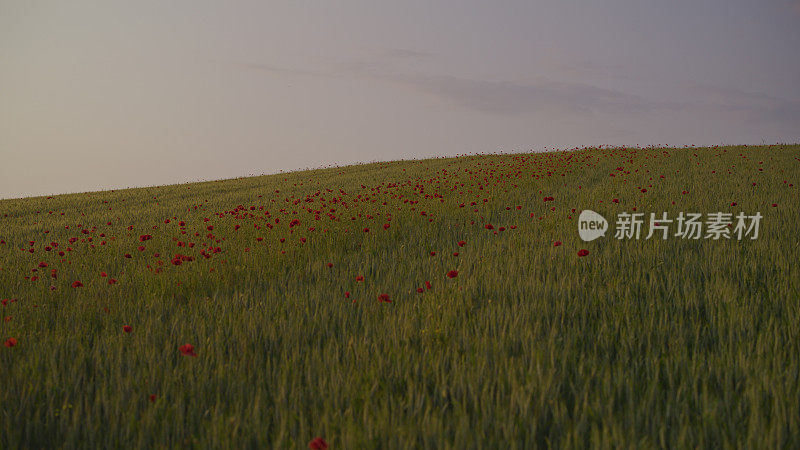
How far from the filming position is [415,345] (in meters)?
3.20

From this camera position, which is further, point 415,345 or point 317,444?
point 415,345

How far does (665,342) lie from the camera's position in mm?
3273

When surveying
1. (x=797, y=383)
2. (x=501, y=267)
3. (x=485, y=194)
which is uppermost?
(x=485, y=194)

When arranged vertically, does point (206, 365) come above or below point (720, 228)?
below

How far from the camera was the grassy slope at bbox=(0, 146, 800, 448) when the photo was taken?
2338 mm

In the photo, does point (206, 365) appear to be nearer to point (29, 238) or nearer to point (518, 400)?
point (518, 400)

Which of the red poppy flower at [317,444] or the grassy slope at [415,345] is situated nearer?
the red poppy flower at [317,444]

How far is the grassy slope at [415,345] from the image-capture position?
92.0 inches

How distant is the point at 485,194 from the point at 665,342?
7956 mm

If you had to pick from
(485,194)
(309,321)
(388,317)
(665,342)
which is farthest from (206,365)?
(485,194)

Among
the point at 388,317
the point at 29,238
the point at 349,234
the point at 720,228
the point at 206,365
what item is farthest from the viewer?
the point at 29,238

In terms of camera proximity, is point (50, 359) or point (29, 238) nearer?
point (50, 359)

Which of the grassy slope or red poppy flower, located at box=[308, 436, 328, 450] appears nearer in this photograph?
red poppy flower, located at box=[308, 436, 328, 450]

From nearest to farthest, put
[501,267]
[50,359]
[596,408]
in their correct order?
[596,408] → [50,359] → [501,267]
